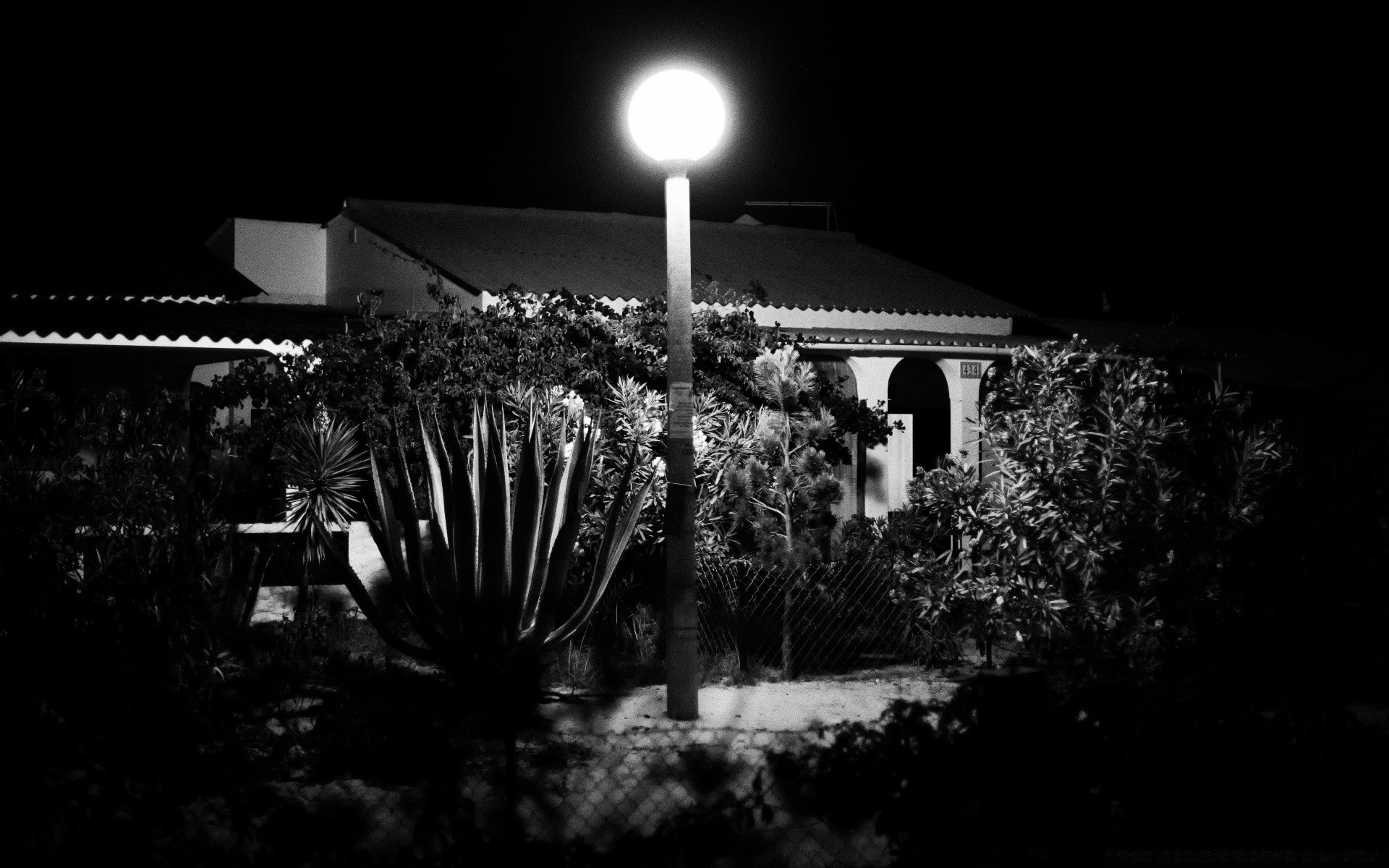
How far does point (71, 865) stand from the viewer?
11.5ft

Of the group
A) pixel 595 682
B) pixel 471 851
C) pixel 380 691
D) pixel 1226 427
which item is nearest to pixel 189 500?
pixel 380 691

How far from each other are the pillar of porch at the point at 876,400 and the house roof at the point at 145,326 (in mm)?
4948

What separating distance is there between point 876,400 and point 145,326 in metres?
6.53

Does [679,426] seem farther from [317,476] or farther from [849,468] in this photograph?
[849,468]

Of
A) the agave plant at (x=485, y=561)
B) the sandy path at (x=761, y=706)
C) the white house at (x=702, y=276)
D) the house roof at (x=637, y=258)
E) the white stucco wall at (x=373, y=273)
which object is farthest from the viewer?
the white stucco wall at (x=373, y=273)

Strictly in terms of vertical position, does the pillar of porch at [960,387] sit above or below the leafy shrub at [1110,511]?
above

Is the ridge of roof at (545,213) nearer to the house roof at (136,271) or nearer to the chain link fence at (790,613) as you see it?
A: the house roof at (136,271)

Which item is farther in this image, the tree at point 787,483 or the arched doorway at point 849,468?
the arched doorway at point 849,468

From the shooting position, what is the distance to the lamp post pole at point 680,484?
702cm

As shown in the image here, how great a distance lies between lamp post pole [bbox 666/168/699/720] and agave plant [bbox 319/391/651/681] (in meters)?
0.57

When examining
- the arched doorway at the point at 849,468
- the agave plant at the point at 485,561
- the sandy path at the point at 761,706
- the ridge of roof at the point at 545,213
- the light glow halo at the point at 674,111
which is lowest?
the sandy path at the point at 761,706

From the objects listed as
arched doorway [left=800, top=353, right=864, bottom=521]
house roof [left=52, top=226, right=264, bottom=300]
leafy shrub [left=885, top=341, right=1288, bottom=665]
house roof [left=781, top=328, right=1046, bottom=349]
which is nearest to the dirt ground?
leafy shrub [left=885, top=341, right=1288, bottom=665]

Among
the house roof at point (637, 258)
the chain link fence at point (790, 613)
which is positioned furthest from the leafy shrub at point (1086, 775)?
the house roof at point (637, 258)

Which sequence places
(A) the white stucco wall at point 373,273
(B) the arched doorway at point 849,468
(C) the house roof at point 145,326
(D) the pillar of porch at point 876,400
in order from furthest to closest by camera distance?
(A) the white stucco wall at point 373,273, (D) the pillar of porch at point 876,400, (B) the arched doorway at point 849,468, (C) the house roof at point 145,326
